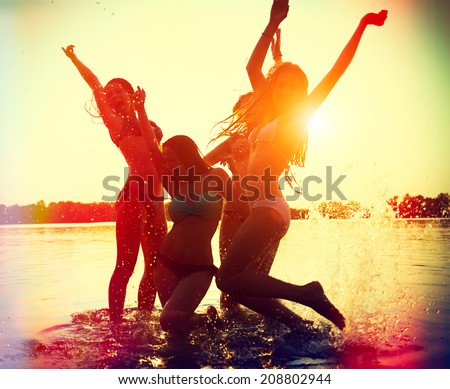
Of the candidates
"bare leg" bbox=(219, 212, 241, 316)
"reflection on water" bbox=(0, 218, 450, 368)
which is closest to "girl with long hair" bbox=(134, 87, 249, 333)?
"reflection on water" bbox=(0, 218, 450, 368)

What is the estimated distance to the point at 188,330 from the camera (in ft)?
16.2

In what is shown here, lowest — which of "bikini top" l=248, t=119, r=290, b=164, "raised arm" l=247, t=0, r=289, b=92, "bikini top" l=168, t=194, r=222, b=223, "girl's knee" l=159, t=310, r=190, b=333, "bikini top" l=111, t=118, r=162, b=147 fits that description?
"girl's knee" l=159, t=310, r=190, b=333

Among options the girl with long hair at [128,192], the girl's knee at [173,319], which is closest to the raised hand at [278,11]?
the girl with long hair at [128,192]

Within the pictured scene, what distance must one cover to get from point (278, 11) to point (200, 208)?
1.81 meters

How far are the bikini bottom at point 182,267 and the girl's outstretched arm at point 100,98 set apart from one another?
1.59 meters

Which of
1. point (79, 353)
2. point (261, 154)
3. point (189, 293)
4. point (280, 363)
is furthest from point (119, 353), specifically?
point (261, 154)

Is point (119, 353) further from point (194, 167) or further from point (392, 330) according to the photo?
point (392, 330)

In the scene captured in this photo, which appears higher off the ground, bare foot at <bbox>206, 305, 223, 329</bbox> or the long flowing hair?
the long flowing hair

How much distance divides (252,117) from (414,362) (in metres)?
2.48

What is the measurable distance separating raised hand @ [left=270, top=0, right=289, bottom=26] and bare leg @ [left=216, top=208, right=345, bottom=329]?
159 cm

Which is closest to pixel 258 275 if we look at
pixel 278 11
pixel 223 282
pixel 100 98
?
pixel 223 282

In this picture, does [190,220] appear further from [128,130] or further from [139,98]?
[128,130]

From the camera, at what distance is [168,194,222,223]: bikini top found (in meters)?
4.97

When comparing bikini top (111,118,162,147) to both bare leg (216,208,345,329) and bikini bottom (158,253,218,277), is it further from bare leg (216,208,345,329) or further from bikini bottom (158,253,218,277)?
bare leg (216,208,345,329)
